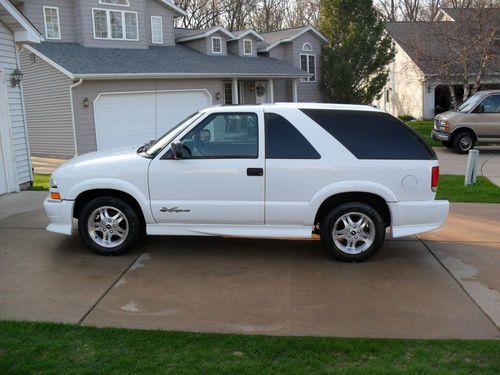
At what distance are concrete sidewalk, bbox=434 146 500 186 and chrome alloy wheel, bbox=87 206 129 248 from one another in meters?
8.65

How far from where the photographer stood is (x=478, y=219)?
8234mm

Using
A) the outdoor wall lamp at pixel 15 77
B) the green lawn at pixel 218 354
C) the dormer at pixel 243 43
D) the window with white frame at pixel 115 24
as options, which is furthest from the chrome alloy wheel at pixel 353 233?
the dormer at pixel 243 43

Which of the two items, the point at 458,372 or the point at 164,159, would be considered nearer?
the point at 458,372

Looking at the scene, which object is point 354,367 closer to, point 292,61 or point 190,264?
point 190,264

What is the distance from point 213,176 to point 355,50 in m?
23.2

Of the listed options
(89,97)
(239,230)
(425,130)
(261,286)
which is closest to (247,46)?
(425,130)

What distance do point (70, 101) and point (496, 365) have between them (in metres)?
16.5

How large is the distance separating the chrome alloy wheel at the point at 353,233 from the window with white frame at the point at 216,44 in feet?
69.0

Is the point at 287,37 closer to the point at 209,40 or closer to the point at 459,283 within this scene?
the point at 209,40

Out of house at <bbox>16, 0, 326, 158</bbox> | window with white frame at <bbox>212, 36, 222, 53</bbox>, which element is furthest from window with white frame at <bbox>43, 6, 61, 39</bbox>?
window with white frame at <bbox>212, 36, 222, 53</bbox>

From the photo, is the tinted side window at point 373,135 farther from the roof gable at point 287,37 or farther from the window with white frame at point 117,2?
the roof gable at point 287,37

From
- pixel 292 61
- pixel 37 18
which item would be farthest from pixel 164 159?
pixel 292 61

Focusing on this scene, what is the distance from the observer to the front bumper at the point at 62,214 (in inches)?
244

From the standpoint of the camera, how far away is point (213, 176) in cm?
599
